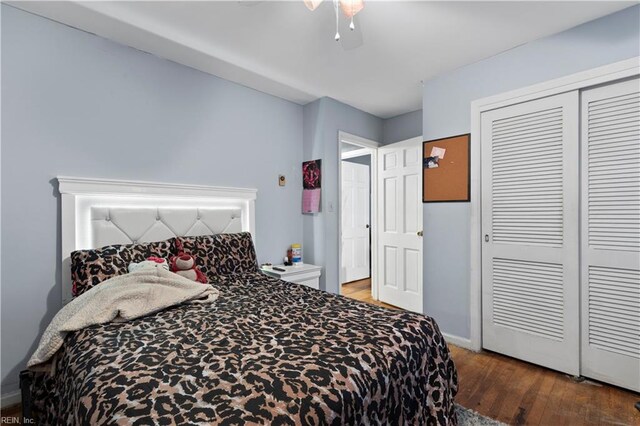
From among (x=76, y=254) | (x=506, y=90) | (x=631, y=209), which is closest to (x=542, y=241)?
(x=631, y=209)

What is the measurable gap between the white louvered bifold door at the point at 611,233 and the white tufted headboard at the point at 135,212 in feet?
9.37

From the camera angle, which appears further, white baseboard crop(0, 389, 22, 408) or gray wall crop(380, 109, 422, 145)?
gray wall crop(380, 109, 422, 145)

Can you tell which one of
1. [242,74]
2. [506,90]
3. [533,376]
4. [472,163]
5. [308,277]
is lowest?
[533,376]

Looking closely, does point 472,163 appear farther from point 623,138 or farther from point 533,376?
point 533,376

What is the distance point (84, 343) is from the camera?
129 cm

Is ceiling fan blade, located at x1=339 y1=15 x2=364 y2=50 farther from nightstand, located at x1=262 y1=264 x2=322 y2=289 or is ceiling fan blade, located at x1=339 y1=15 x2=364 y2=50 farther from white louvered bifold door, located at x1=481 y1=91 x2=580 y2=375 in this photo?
nightstand, located at x1=262 y1=264 x2=322 y2=289

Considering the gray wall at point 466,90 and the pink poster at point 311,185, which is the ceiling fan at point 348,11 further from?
the pink poster at point 311,185

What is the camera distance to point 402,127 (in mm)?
4020

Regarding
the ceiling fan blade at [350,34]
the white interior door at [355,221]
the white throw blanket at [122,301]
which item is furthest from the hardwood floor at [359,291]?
the ceiling fan blade at [350,34]

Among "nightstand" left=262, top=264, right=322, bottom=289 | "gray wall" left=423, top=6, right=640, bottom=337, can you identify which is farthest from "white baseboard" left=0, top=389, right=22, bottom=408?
"gray wall" left=423, top=6, right=640, bottom=337

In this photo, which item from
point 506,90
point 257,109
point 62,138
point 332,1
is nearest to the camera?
point 332,1

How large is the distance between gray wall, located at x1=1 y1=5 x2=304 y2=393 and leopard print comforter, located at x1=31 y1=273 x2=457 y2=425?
716mm

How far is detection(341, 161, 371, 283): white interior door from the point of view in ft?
17.1

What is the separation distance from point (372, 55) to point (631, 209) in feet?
7.11
